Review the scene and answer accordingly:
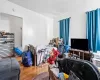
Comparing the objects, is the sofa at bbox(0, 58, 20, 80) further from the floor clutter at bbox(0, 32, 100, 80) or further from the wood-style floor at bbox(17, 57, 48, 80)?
the wood-style floor at bbox(17, 57, 48, 80)

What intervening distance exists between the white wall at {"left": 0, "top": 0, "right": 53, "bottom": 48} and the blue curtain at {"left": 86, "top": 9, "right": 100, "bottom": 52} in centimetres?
297

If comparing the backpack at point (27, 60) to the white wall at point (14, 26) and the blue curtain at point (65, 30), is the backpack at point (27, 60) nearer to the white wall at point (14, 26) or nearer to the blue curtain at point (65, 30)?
the white wall at point (14, 26)

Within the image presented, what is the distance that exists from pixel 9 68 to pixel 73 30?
3654mm

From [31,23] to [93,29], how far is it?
10.7ft

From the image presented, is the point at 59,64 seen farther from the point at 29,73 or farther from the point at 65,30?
the point at 65,30

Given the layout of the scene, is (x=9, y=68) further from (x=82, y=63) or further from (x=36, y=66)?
(x=36, y=66)

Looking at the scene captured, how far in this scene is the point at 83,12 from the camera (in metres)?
3.97

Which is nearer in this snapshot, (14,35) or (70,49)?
(70,49)

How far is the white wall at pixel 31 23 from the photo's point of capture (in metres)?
4.18

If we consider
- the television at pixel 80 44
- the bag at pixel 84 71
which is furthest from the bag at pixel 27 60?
the bag at pixel 84 71

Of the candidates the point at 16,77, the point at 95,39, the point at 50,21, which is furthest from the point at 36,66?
the point at 50,21

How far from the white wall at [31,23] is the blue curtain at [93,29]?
2.97 m

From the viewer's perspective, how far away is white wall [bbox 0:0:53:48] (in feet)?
13.7

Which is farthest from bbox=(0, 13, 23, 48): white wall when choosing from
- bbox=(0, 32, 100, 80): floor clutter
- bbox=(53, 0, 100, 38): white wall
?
bbox=(53, 0, 100, 38): white wall
